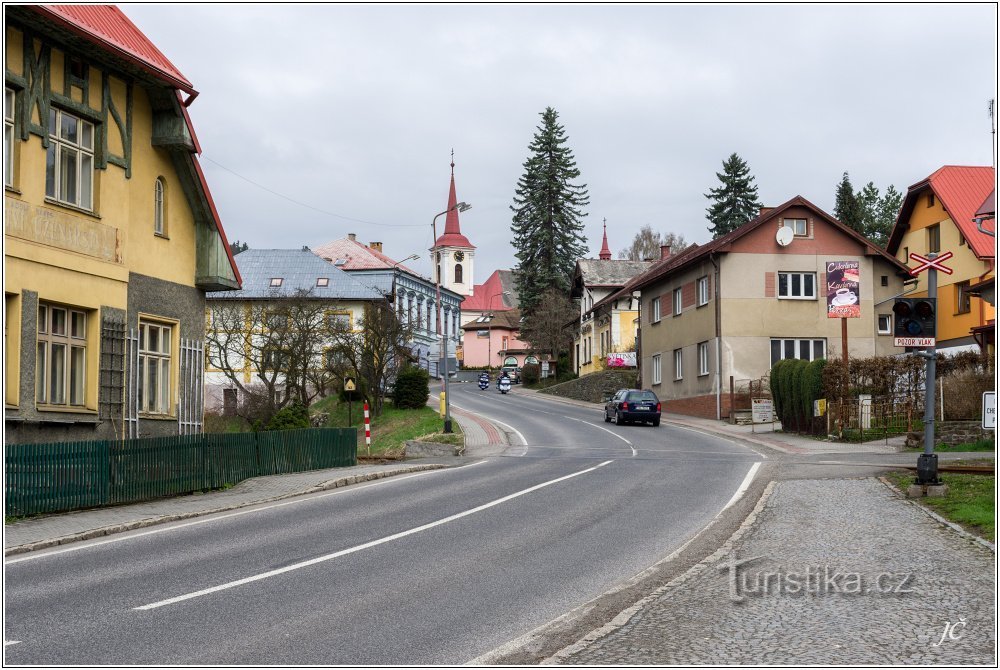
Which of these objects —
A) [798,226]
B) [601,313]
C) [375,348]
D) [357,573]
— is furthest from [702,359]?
[357,573]

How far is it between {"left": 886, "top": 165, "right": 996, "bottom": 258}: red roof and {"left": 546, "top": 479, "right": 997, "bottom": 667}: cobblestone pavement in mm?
39662

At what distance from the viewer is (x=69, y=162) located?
20141 mm

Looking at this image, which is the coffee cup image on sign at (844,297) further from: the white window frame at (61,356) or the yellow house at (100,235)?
the white window frame at (61,356)

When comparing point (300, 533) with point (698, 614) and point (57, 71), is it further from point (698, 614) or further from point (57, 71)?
point (57, 71)

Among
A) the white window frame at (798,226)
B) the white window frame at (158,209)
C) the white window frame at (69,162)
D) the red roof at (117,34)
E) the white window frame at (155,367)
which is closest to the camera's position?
the red roof at (117,34)

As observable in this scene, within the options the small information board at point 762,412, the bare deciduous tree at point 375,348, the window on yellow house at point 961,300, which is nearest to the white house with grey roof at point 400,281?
the bare deciduous tree at point 375,348

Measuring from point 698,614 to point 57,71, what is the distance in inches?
620

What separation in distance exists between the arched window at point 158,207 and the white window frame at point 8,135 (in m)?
4.15

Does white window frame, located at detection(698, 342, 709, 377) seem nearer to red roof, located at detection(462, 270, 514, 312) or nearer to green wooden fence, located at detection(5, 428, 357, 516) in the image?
green wooden fence, located at detection(5, 428, 357, 516)

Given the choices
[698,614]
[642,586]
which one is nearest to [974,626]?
[698,614]

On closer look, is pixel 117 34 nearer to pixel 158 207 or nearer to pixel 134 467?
pixel 158 207

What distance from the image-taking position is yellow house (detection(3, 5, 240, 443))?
61.2ft

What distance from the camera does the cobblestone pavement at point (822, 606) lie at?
24.8 ft

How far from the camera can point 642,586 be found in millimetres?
10164
